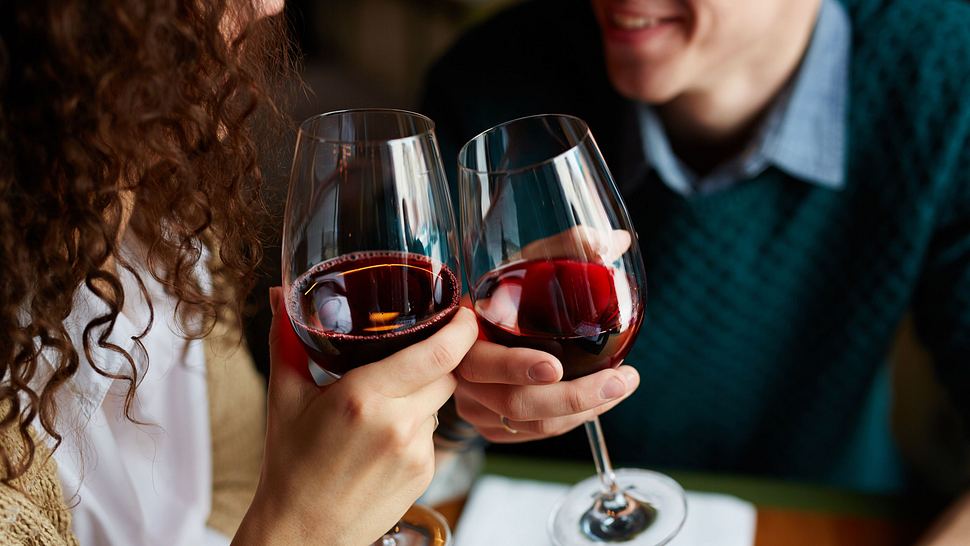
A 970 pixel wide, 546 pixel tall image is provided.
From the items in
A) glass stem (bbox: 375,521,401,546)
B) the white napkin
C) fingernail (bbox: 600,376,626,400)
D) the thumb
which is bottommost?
the white napkin

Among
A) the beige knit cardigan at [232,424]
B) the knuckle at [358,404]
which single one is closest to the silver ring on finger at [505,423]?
the knuckle at [358,404]

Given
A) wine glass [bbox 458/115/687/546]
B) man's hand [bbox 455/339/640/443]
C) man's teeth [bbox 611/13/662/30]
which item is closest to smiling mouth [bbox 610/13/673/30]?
man's teeth [bbox 611/13/662/30]

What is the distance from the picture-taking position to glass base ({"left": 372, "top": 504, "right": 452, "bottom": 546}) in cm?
96

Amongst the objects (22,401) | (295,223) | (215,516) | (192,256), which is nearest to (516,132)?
(295,223)

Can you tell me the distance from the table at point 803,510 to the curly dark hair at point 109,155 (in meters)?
0.47

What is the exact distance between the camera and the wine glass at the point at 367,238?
767 mm

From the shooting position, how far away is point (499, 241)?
0.83 meters

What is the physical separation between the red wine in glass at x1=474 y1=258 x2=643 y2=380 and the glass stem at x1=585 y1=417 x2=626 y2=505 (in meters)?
0.13

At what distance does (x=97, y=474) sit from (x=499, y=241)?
24.7 inches

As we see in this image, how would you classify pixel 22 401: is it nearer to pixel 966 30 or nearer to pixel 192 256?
pixel 192 256

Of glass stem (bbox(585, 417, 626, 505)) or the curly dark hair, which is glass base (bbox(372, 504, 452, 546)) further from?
the curly dark hair

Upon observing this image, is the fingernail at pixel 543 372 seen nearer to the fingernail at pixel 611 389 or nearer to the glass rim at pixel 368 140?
the fingernail at pixel 611 389

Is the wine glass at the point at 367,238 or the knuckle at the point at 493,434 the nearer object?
the wine glass at the point at 367,238

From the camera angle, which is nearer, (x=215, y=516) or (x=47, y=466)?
(x=47, y=466)
